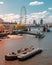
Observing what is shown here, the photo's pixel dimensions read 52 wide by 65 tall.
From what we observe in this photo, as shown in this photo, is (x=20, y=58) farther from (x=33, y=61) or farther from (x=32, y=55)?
(x=32, y=55)

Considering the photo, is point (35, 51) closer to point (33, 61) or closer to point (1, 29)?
point (33, 61)

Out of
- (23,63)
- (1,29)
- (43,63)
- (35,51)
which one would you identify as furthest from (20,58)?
(1,29)

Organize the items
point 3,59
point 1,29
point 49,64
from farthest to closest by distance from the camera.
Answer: point 1,29 → point 3,59 → point 49,64

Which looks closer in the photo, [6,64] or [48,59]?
[6,64]

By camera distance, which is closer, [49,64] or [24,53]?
[49,64]

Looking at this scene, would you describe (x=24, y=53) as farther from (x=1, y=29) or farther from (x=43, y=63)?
(x=1, y=29)

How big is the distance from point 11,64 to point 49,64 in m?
6.37

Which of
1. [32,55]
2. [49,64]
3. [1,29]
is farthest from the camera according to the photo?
[1,29]

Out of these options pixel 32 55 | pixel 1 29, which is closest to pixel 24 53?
pixel 32 55

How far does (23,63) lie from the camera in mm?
42188

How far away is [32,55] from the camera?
48625 mm

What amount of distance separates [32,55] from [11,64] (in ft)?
26.2

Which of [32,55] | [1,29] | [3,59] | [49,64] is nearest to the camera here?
[49,64]

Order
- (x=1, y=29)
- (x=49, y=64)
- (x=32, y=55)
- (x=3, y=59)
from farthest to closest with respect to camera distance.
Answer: (x=1, y=29)
(x=32, y=55)
(x=3, y=59)
(x=49, y=64)
